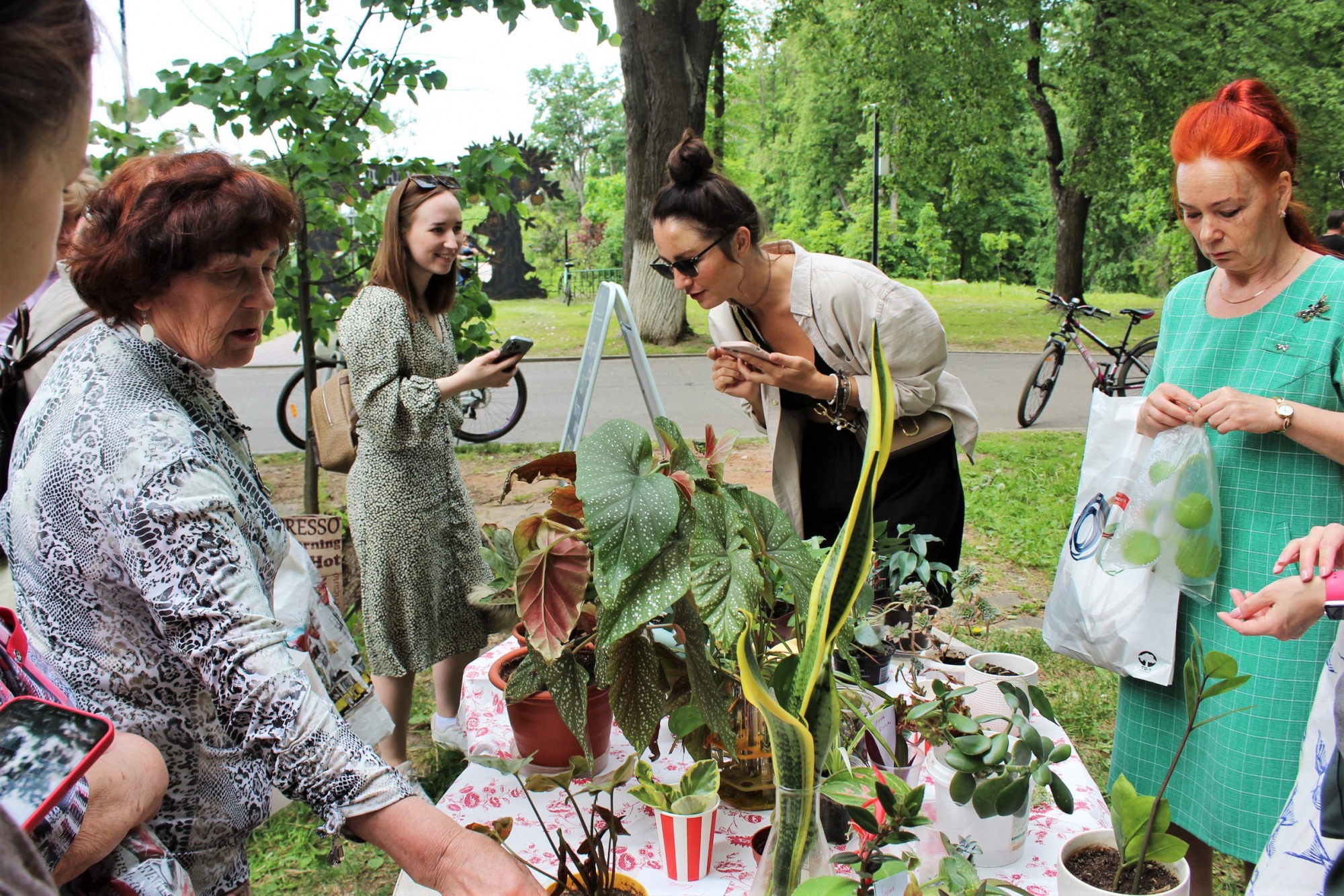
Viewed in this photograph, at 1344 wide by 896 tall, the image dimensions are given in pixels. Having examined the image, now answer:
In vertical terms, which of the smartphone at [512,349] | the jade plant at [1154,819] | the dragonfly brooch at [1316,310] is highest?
the dragonfly brooch at [1316,310]

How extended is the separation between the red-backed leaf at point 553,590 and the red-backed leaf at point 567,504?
0.21ft

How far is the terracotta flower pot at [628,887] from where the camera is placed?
1.15m

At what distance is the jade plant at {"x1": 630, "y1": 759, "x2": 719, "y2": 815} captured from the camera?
117 centimetres

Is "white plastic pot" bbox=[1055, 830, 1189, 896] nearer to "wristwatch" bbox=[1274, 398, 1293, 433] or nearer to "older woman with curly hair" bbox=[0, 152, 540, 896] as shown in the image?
"older woman with curly hair" bbox=[0, 152, 540, 896]

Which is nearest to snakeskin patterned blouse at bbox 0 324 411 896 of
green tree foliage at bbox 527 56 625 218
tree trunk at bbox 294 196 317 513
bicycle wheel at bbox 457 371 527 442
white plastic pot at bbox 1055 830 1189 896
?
white plastic pot at bbox 1055 830 1189 896

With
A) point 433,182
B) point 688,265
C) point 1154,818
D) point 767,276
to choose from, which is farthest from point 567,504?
point 433,182

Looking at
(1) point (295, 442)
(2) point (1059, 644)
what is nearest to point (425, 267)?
(2) point (1059, 644)

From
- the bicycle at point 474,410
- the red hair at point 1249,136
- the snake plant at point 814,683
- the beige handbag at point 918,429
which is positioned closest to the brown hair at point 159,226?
the snake plant at point 814,683

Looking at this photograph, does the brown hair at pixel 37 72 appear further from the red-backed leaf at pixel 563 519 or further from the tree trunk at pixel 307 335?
the tree trunk at pixel 307 335

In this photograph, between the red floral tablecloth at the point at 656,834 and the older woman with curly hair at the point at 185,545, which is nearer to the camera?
the older woman with curly hair at the point at 185,545

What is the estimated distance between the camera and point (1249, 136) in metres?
1.72

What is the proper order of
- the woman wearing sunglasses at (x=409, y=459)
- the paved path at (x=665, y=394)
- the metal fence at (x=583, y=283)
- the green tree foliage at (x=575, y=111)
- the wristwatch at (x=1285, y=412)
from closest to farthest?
the wristwatch at (x=1285, y=412), the woman wearing sunglasses at (x=409, y=459), the paved path at (x=665, y=394), the metal fence at (x=583, y=283), the green tree foliage at (x=575, y=111)

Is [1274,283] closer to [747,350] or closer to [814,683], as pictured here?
[747,350]

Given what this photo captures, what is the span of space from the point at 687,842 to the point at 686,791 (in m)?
0.06
